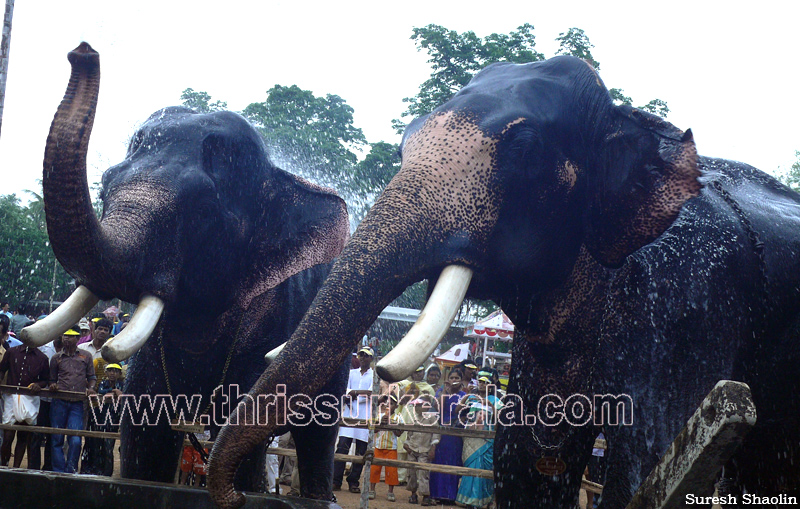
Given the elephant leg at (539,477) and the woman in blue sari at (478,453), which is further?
the woman in blue sari at (478,453)

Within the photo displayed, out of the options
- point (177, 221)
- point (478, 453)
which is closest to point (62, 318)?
point (177, 221)

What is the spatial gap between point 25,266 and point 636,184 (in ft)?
114

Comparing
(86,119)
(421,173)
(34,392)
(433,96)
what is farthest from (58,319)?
(433,96)

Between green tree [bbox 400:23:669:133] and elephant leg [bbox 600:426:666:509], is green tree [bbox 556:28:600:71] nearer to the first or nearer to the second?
green tree [bbox 400:23:669:133]

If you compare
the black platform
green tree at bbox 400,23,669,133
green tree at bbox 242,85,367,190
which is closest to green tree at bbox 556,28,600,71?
green tree at bbox 400,23,669,133

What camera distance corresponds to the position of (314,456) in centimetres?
443

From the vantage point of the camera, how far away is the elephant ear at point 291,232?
429 cm

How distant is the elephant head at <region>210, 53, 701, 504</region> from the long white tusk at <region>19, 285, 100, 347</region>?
1.69 metres

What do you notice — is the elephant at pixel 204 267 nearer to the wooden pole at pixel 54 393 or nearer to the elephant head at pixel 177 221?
the elephant head at pixel 177 221

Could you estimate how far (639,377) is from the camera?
8.01 ft

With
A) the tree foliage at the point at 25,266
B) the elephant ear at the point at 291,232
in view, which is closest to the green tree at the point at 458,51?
the elephant ear at the point at 291,232

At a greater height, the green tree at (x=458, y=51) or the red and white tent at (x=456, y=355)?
the green tree at (x=458, y=51)

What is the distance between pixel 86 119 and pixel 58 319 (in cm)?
112

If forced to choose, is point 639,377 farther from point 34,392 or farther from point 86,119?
point 34,392
